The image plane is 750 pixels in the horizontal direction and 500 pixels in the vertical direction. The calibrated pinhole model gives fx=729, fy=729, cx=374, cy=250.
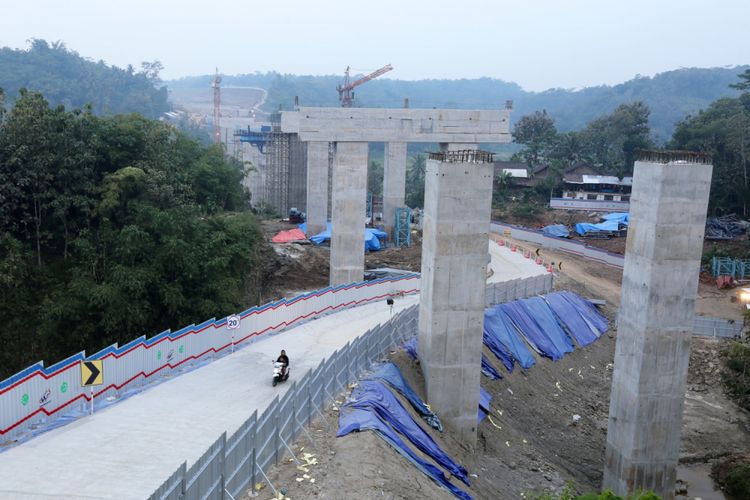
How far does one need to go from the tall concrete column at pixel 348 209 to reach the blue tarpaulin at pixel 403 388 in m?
15.6

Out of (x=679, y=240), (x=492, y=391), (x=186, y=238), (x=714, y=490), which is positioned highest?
(x=679, y=240)

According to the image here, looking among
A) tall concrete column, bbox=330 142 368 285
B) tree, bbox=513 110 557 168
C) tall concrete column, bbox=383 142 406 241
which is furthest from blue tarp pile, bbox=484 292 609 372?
tree, bbox=513 110 557 168

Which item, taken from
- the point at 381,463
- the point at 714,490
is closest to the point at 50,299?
the point at 381,463

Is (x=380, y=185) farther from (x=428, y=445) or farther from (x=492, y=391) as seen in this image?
(x=428, y=445)

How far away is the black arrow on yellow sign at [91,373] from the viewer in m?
19.1

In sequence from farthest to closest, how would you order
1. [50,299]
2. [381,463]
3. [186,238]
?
[186,238] → [50,299] → [381,463]

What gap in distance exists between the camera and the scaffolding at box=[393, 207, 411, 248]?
58.1 meters

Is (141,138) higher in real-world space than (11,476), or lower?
higher

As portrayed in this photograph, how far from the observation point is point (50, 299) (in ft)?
102

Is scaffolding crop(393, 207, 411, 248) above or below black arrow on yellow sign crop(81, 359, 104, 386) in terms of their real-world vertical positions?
below

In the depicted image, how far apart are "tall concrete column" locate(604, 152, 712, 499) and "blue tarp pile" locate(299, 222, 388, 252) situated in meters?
30.6

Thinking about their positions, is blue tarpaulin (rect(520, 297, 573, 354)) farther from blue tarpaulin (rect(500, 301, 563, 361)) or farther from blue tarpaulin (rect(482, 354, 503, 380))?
blue tarpaulin (rect(482, 354, 503, 380))

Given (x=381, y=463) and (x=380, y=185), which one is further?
(x=380, y=185)

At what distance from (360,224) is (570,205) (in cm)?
4162
